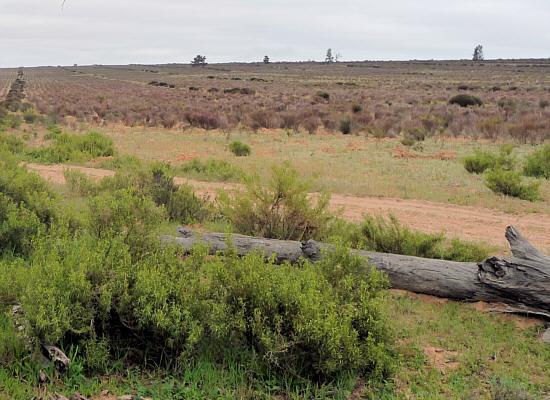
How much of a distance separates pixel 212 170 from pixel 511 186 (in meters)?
7.42

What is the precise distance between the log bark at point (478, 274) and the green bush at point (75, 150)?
40.6ft

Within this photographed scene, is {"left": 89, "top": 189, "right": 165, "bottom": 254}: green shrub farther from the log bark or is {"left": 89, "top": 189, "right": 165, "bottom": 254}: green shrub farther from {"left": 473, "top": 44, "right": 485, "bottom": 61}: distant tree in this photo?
{"left": 473, "top": 44, "right": 485, "bottom": 61}: distant tree

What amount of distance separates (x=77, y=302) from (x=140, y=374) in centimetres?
74

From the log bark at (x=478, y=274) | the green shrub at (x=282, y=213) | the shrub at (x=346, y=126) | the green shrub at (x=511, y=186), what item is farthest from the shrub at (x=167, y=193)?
the shrub at (x=346, y=126)

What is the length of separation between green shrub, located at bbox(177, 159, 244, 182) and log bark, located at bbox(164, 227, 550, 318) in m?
7.91

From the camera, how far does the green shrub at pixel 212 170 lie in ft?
49.2

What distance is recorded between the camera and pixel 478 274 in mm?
6238

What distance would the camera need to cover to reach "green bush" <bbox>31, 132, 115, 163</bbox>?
17.8 meters

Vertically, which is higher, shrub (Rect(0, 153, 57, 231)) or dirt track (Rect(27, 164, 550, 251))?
shrub (Rect(0, 153, 57, 231))

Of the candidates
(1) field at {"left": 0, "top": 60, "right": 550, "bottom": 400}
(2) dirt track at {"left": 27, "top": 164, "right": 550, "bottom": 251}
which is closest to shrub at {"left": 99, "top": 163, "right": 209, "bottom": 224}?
(1) field at {"left": 0, "top": 60, "right": 550, "bottom": 400}

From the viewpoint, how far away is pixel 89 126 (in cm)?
2866

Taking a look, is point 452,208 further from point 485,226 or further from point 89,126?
point 89,126

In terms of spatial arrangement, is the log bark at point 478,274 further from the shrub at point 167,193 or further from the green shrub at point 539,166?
the green shrub at point 539,166

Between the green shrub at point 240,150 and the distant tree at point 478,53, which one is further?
the distant tree at point 478,53
